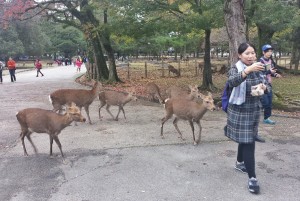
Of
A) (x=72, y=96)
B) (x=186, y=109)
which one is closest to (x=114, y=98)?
(x=72, y=96)

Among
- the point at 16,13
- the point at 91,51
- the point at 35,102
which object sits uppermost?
the point at 16,13

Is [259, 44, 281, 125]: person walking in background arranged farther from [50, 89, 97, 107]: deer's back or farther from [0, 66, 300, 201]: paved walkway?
[50, 89, 97, 107]: deer's back

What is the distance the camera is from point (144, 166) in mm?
6047

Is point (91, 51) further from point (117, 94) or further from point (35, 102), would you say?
point (117, 94)

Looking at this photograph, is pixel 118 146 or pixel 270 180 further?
pixel 118 146

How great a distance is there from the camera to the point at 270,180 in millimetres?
5340

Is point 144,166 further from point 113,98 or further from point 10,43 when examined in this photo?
point 10,43

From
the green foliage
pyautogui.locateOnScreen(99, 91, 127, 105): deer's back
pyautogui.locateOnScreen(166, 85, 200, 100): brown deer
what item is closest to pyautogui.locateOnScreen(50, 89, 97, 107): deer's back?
pyautogui.locateOnScreen(99, 91, 127, 105): deer's back

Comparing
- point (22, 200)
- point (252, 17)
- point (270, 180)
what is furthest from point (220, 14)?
point (22, 200)

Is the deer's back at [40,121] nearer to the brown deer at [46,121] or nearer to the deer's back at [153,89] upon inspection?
the brown deer at [46,121]

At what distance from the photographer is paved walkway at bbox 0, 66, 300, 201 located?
496cm

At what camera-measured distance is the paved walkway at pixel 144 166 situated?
496 centimetres

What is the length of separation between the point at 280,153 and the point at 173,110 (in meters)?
2.32

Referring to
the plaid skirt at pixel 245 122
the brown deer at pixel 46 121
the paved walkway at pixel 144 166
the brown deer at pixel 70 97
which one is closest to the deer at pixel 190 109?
the paved walkway at pixel 144 166
